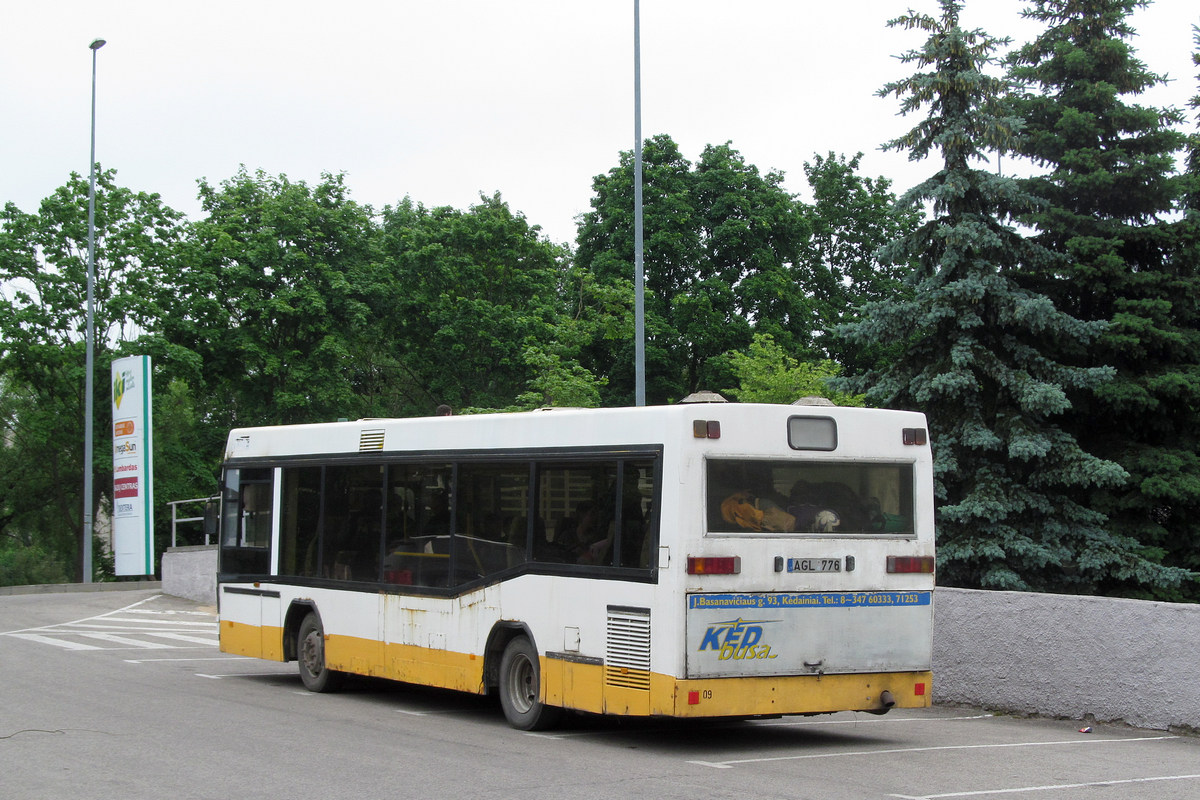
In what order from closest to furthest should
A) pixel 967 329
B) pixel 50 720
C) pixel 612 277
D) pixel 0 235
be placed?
pixel 50 720
pixel 967 329
pixel 612 277
pixel 0 235

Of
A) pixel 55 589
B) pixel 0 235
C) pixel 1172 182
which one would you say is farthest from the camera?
pixel 0 235

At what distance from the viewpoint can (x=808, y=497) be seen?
35.3 ft

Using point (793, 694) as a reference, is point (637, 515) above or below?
above

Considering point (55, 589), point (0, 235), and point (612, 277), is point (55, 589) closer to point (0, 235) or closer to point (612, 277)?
point (0, 235)

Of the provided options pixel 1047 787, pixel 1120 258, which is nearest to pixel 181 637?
pixel 1047 787

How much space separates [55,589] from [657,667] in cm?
3350

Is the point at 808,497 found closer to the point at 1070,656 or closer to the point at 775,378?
the point at 1070,656

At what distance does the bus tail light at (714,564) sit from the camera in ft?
33.0

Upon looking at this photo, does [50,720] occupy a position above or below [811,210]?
below

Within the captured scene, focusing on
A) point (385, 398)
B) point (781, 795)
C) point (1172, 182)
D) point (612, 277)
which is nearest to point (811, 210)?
point (612, 277)

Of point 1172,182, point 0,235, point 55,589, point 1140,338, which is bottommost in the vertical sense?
point 55,589

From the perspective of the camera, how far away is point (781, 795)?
27.2ft

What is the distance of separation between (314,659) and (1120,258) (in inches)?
680

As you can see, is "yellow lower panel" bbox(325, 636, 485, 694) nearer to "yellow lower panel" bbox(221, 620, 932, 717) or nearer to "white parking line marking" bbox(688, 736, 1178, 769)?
"yellow lower panel" bbox(221, 620, 932, 717)
